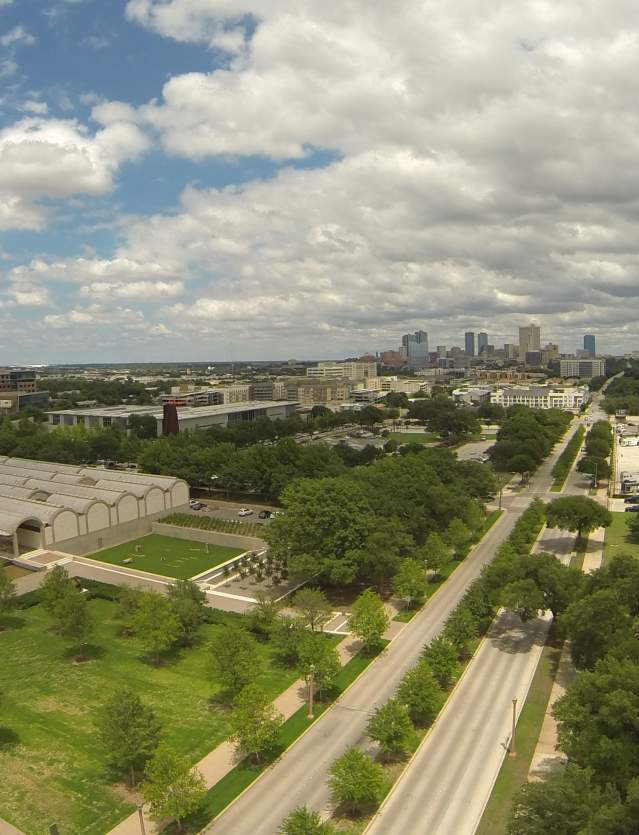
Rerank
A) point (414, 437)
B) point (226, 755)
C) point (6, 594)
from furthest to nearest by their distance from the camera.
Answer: point (414, 437)
point (6, 594)
point (226, 755)

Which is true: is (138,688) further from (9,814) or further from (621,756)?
(621,756)

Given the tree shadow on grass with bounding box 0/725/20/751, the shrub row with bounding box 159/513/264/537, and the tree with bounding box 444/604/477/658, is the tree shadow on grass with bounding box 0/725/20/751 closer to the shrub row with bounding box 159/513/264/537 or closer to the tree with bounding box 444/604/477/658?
the tree with bounding box 444/604/477/658

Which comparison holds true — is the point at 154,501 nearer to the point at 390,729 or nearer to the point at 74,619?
the point at 74,619

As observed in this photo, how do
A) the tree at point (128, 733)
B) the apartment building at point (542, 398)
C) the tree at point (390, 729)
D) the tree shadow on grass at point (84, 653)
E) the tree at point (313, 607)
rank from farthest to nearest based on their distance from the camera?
the apartment building at point (542, 398), the tree at point (313, 607), the tree shadow on grass at point (84, 653), the tree at point (390, 729), the tree at point (128, 733)

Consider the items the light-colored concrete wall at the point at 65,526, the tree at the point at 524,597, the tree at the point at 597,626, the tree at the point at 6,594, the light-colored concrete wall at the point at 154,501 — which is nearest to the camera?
the tree at the point at 597,626

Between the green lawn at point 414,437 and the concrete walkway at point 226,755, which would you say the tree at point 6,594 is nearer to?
the concrete walkway at point 226,755

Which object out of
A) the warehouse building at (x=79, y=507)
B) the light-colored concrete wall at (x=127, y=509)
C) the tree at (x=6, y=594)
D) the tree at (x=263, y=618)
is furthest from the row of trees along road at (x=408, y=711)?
the light-colored concrete wall at (x=127, y=509)

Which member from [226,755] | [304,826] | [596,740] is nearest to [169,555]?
[226,755]
